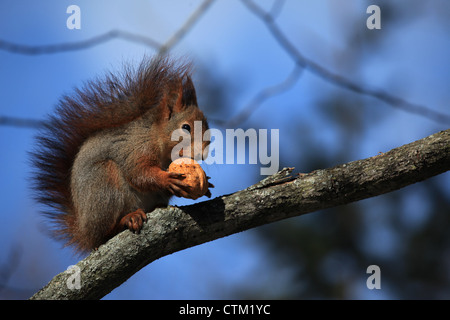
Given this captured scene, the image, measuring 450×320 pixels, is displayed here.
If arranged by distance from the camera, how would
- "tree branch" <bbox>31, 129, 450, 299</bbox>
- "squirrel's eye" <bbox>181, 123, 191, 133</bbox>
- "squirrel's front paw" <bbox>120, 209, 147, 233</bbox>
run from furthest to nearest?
"squirrel's eye" <bbox>181, 123, 191, 133</bbox> → "squirrel's front paw" <bbox>120, 209, 147, 233</bbox> → "tree branch" <bbox>31, 129, 450, 299</bbox>

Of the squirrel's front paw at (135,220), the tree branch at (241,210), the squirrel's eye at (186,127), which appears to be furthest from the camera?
the squirrel's eye at (186,127)

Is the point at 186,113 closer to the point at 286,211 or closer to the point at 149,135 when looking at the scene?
the point at 149,135

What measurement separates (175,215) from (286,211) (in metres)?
0.55

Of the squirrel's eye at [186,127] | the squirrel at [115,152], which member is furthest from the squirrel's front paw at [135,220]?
the squirrel's eye at [186,127]

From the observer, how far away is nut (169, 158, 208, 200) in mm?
→ 2706

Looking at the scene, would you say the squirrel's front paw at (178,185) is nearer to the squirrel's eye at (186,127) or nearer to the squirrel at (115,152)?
the squirrel at (115,152)

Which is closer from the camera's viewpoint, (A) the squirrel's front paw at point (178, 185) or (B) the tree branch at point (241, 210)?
(B) the tree branch at point (241, 210)

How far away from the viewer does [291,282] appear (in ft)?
16.4

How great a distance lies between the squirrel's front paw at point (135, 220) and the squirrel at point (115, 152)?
1 centimetres

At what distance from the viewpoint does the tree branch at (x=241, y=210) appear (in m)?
2.54

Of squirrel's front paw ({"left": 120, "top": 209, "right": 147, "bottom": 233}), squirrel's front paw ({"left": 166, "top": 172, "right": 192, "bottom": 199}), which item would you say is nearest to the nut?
squirrel's front paw ({"left": 166, "top": 172, "right": 192, "bottom": 199})

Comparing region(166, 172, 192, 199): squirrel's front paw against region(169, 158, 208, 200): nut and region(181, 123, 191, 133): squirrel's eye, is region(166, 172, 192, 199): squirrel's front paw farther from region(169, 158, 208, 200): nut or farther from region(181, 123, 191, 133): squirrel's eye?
region(181, 123, 191, 133): squirrel's eye
